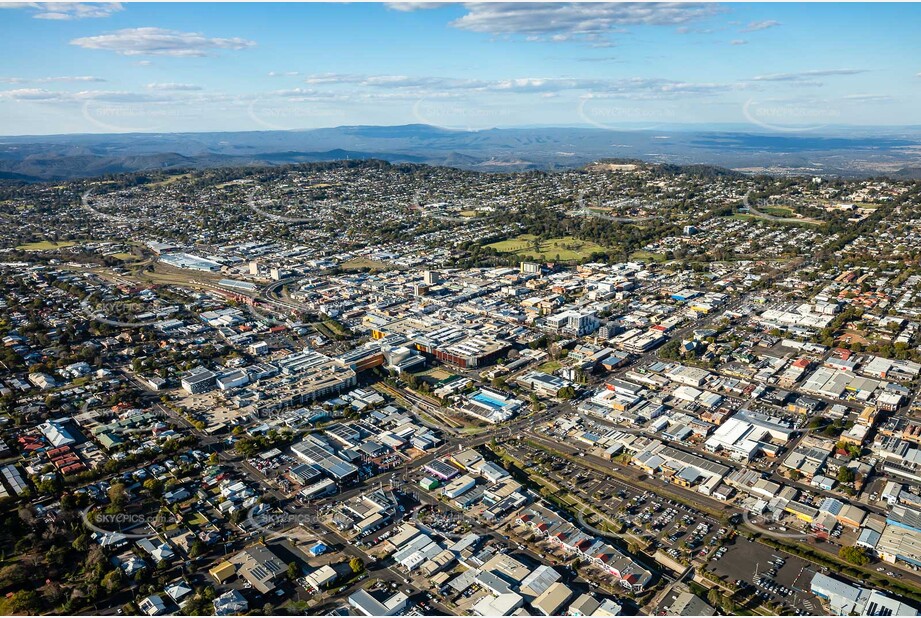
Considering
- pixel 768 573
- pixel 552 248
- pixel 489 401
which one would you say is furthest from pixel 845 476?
pixel 552 248

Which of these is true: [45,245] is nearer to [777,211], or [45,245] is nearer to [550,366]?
[550,366]

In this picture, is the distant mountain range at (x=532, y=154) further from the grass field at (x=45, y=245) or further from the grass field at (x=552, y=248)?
the grass field at (x=552, y=248)

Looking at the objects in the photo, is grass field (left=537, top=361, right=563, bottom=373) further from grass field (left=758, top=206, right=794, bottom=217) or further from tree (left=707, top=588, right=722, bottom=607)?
grass field (left=758, top=206, right=794, bottom=217)

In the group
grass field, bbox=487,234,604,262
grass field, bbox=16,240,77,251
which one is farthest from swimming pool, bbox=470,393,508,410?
grass field, bbox=16,240,77,251

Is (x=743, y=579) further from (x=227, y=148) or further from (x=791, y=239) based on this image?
(x=227, y=148)

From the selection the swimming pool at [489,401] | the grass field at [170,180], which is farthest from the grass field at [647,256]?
the grass field at [170,180]

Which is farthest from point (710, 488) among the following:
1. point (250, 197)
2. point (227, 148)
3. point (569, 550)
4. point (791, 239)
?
point (227, 148)

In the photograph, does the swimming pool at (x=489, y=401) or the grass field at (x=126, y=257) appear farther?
the grass field at (x=126, y=257)
